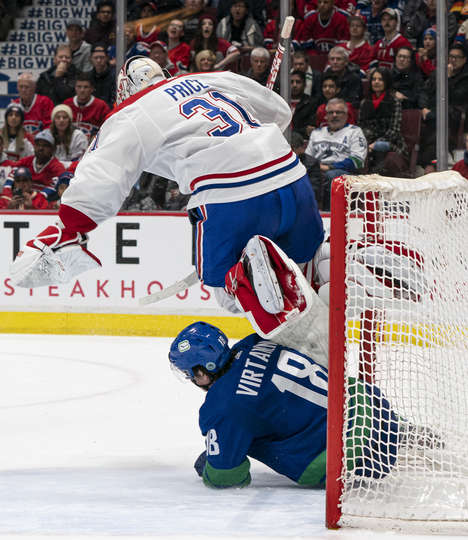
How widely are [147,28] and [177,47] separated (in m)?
0.22

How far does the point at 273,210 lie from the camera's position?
2379mm

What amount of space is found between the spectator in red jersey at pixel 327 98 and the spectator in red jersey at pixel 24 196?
1672 mm

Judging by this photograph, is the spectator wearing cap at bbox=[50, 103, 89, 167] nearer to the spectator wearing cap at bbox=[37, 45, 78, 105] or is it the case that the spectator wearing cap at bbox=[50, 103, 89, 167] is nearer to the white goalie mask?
the spectator wearing cap at bbox=[37, 45, 78, 105]

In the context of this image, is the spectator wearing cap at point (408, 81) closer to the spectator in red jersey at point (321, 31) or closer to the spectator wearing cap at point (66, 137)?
the spectator in red jersey at point (321, 31)

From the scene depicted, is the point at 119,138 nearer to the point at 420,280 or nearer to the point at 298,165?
the point at 298,165

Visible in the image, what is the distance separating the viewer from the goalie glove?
2.39 metres

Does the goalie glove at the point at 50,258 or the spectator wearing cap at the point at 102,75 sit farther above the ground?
the spectator wearing cap at the point at 102,75

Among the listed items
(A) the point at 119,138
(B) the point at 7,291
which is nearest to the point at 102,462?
(A) the point at 119,138

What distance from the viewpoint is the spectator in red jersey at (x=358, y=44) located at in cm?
573

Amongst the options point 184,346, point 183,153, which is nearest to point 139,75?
point 183,153

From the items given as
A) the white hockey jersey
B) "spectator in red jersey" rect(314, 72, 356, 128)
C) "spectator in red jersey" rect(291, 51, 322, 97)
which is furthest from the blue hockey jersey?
"spectator in red jersey" rect(291, 51, 322, 97)

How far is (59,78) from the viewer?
20.2ft

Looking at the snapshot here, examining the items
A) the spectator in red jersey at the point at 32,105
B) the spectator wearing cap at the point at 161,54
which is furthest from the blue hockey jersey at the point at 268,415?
the spectator in red jersey at the point at 32,105

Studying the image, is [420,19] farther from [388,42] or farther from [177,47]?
[177,47]
